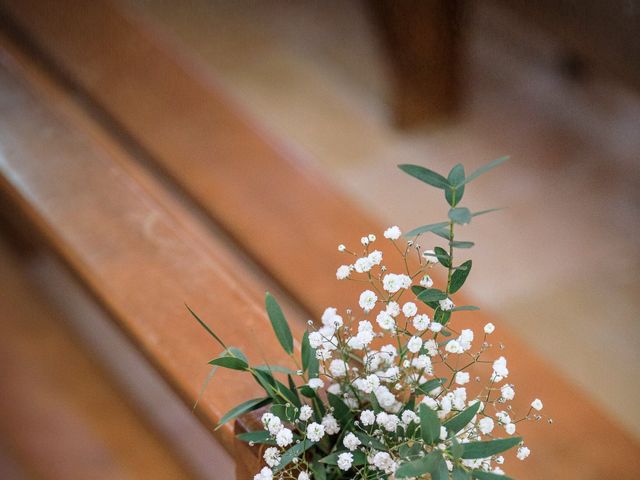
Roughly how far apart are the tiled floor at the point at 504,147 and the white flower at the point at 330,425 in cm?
159

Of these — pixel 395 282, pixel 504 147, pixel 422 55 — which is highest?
pixel 422 55

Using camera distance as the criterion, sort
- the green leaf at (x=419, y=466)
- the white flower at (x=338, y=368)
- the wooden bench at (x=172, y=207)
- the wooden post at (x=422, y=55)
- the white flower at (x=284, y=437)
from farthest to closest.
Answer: the wooden post at (x=422, y=55)
the wooden bench at (x=172, y=207)
the white flower at (x=338, y=368)
the white flower at (x=284, y=437)
the green leaf at (x=419, y=466)

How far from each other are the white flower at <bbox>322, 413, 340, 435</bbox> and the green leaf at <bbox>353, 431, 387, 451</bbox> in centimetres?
5

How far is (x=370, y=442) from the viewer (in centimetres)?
97

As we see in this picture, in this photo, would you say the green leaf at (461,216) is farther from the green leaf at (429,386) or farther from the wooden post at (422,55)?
the wooden post at (422,55)

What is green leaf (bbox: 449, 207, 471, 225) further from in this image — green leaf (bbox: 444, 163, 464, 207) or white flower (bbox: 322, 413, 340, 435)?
white flower (bbox: 322, 413, 340, 435)

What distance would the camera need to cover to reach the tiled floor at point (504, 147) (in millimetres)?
2959

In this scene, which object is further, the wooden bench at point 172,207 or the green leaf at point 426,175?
the wooden bench at point 172,207

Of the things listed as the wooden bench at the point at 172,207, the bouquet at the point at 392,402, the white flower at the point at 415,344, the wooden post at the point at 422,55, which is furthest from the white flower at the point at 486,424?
the wooden post at the point at 422,55

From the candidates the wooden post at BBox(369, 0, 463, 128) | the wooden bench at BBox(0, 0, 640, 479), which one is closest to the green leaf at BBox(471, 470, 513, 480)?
the wooden bench at BBox(0, 0, 640, 479)

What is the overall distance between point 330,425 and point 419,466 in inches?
8.2

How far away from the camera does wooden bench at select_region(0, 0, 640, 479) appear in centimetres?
158

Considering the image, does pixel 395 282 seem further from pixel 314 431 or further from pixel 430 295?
pixel 314 431

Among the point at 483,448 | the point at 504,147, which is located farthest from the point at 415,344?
the point at 504,147
